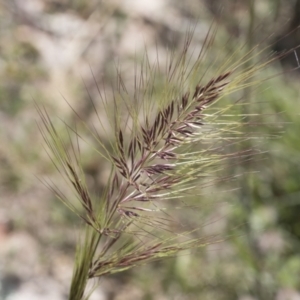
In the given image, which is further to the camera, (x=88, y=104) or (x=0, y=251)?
(x=88, y=104)

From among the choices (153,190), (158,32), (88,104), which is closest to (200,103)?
(153,190)

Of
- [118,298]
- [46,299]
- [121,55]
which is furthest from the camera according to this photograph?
[121,55]

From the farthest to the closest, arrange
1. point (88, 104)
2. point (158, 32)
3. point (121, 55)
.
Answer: point (158, 32)
point (121, 55)
point (88, 104)

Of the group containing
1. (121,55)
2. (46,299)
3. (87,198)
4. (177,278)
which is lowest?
(46,299)

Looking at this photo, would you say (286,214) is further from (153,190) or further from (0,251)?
(153,190)

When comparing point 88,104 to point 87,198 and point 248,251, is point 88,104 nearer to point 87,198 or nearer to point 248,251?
point 248,251

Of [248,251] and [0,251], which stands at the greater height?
[248,251]

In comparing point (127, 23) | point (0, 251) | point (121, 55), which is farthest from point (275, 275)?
point (127, 23)
